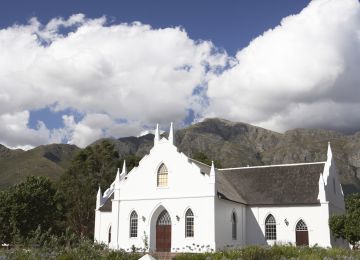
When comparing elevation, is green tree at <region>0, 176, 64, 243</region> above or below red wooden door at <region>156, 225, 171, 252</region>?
above

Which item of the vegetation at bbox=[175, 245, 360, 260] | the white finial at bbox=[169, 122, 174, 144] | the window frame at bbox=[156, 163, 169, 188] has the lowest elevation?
the vegetation at bbox=[175, 245, 360, 260]

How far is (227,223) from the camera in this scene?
4038 cm

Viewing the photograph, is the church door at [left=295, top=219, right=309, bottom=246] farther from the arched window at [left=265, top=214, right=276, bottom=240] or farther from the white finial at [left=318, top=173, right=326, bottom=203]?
the white finial at [left=318, top=173, right=326, bottom=203]

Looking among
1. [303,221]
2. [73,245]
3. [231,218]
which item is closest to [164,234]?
[231,218]

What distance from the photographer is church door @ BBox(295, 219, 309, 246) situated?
4159cm

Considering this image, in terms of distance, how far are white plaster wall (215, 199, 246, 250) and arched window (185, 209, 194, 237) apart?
2.36 metres

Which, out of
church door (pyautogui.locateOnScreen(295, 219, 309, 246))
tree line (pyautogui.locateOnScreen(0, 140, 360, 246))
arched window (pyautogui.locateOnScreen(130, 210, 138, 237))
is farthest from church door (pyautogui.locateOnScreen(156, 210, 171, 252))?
church door (pyautogui.locateOnScreen(295, 219, 309, 246))

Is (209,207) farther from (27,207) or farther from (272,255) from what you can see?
(27,207)

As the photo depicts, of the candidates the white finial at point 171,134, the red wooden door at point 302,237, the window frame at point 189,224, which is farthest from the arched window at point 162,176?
the red wooden door at point 302,237

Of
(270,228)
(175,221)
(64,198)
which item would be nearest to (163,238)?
(175,221)

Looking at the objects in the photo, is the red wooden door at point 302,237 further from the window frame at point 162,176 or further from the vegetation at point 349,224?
the window frame at point 162,176

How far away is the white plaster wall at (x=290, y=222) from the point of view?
40625 millimetres

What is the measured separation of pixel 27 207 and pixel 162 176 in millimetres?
15760

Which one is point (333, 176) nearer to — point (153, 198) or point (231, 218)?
point (231, 218)
